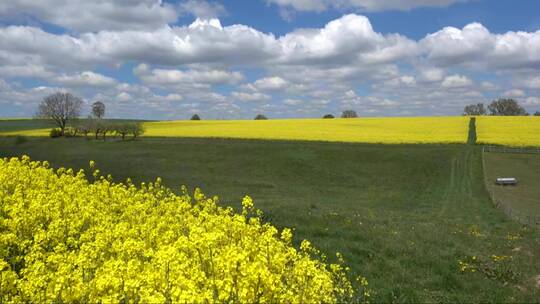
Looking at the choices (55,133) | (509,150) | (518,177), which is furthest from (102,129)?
(518,177)

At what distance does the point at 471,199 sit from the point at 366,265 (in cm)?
2811

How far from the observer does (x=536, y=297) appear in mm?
12539

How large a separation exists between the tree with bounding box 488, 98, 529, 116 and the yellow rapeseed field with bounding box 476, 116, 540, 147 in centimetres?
6498

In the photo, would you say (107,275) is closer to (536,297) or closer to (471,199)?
(536,297)

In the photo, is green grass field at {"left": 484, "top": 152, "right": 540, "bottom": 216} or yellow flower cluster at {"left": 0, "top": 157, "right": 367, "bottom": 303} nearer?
yellow flower cluster at {"left": 0, "top": 157, "right": 367, "bottom": 303}

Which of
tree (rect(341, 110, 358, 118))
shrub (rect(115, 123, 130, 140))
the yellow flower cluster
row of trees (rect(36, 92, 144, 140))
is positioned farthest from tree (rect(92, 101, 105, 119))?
the yellow flower cluster

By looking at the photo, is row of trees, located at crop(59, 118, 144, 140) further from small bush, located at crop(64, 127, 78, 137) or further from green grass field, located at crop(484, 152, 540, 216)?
green grass field, located at crop(484, 152, 540, 216)

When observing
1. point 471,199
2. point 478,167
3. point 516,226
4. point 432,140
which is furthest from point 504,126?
point 516,226

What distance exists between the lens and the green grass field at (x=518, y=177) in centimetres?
3678

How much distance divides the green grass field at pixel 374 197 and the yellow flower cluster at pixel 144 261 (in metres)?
4.59

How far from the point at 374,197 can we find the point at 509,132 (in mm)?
49527

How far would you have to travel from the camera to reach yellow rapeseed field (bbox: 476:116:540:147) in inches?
2539

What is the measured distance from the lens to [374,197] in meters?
39.8

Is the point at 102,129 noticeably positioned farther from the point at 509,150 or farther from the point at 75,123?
the point at 509,150
